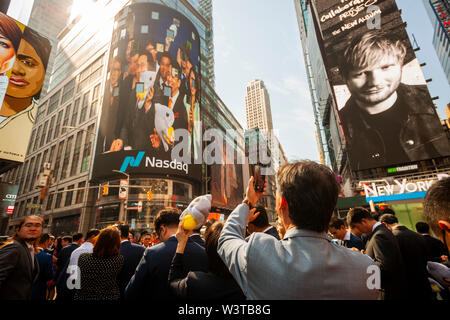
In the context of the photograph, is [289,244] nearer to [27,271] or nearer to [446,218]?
[446,218]

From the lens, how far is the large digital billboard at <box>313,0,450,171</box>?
23344 millimetres

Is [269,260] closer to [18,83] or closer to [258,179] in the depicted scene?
[258,179]

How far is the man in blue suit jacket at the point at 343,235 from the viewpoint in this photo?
5.49 meters

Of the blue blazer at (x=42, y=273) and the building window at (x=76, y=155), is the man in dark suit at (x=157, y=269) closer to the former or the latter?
the blue blazer at (x=42, y=273)

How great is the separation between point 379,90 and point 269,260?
3093cm

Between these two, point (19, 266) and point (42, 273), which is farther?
point (42, 273)

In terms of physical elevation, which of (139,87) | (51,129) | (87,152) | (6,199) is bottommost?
(6,199)

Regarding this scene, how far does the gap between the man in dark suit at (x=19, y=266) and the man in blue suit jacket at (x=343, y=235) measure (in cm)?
588

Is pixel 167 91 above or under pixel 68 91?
under

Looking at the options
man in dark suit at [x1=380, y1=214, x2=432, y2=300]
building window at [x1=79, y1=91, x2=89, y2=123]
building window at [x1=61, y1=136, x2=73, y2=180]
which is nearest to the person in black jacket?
man in dark suit at [x1=380, y1=214, x2=432, y2=300]

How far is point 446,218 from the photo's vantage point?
129 centimetres

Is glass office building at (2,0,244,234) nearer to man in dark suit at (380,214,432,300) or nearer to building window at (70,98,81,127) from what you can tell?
building window at (70,98,81,127)

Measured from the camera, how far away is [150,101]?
1287 inches

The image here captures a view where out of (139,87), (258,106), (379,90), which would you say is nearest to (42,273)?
(379,90)
